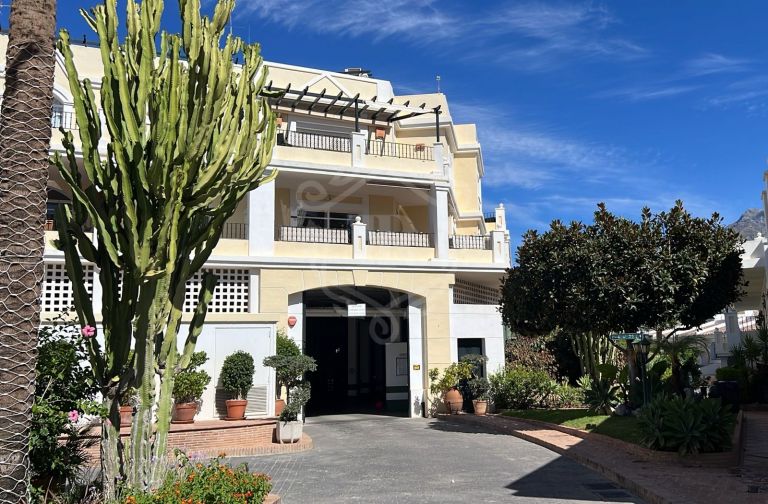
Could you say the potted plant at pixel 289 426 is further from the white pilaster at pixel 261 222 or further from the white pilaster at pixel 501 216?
the white pilaster at pixel 501 216

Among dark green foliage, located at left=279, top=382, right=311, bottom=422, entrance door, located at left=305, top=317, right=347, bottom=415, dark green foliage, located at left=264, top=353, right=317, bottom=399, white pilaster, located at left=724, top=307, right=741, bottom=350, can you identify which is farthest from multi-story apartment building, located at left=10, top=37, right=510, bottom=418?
white pilaster, located at left=724, top=307, right=741, bottom=350

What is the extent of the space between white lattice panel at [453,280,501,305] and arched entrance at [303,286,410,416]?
2.34 metres

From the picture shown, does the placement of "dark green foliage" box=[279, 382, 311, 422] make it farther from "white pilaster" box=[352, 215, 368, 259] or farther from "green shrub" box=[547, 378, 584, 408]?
"green shrub" box=[547, 378, 584, 408]

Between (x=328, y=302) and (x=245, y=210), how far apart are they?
4225 mm

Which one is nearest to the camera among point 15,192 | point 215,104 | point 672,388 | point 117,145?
point 15,192

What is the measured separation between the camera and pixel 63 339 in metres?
8.77

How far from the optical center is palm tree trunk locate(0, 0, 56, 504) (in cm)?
635

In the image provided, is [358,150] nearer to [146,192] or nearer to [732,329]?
[146,192]

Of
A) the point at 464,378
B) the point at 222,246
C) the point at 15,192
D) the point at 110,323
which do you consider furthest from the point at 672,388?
the point at 15,192

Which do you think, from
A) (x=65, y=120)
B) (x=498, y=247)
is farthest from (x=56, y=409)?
(x=498, y=247)

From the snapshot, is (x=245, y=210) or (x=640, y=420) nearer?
(x=640, y=420)

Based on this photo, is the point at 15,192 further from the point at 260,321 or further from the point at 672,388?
the point at 672,388

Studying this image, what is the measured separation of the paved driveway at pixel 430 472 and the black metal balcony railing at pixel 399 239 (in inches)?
273

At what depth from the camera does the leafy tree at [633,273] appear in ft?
52.1
